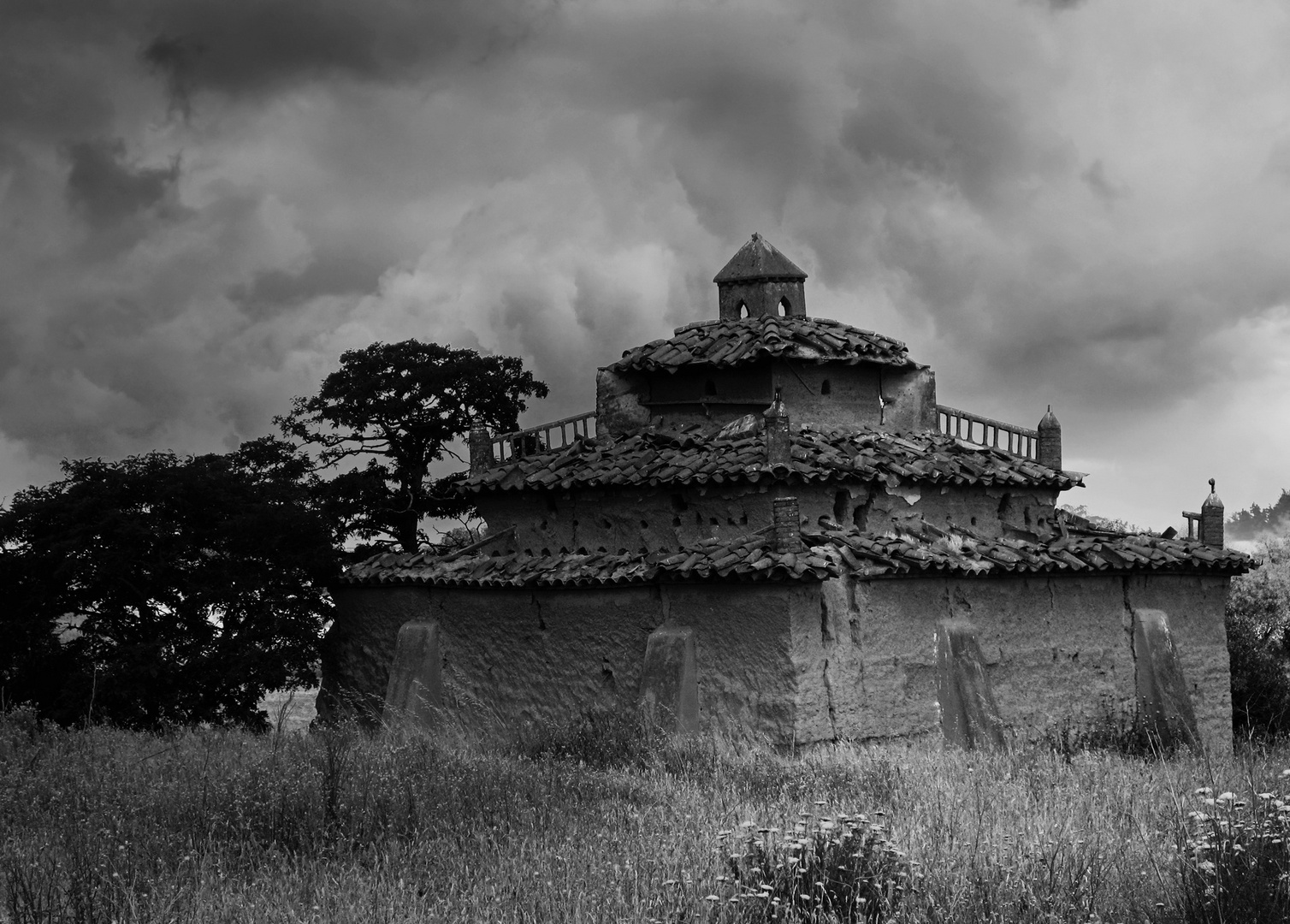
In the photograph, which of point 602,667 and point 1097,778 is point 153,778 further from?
point 1097,778

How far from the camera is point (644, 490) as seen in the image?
72.7 ft

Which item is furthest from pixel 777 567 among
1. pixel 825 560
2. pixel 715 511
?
pixel 715 511

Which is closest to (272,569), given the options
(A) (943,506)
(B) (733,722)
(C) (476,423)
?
(C) (476,423)

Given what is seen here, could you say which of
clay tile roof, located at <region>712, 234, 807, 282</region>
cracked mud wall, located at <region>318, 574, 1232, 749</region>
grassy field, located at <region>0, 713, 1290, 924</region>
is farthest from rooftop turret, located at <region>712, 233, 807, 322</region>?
grassy field, located at <region>0, 713, 1290, 924</region>

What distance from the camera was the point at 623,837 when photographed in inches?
467

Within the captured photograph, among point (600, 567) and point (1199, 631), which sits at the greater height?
point (600, 567)

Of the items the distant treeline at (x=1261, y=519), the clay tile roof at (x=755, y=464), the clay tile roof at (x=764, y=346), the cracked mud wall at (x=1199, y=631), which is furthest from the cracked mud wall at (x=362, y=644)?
the distant treeline at (x=1261, y=519)

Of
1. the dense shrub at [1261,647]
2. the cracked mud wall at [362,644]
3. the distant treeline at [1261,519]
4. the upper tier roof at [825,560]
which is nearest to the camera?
the upper tier roof at [825,560]

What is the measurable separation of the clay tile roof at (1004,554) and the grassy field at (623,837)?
2998 millimetres

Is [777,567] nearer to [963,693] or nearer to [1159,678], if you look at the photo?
[963,693]

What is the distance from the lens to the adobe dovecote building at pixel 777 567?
63.4 feet

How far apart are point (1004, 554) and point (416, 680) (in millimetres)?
9116

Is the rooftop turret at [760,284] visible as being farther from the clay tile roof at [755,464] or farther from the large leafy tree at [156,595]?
the large leafy tree at [156,595]

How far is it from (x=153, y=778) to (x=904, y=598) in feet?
32.1
